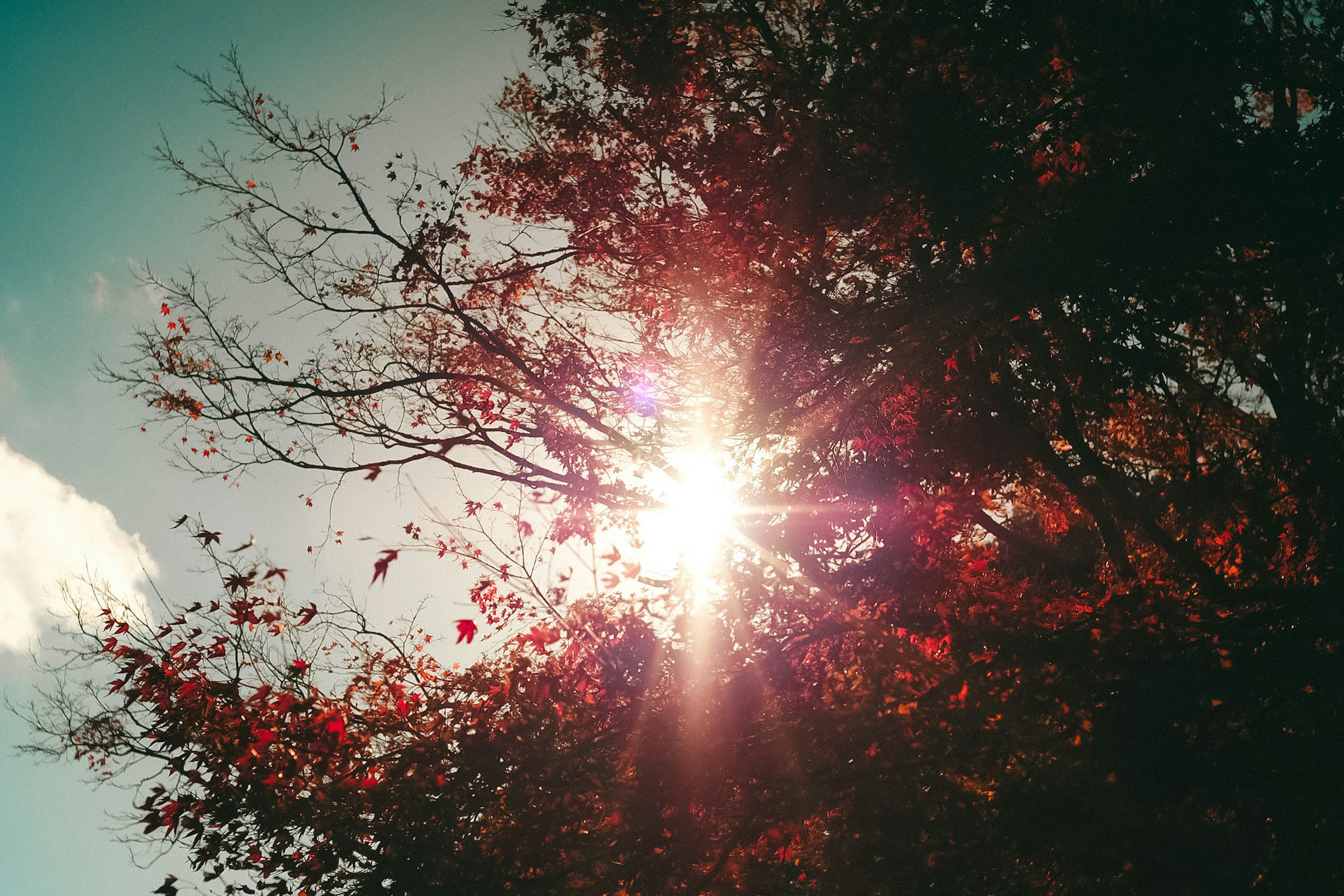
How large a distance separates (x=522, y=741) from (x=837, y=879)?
133 inches

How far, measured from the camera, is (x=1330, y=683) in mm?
4746

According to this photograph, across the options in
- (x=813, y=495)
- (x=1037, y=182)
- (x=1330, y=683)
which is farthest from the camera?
(x=813, y=495)

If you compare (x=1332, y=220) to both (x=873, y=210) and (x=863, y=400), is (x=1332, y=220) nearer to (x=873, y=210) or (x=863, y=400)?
(x=873, y=210)

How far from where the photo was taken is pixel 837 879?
19.1 feet

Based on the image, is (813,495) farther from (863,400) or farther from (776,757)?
(776,757)

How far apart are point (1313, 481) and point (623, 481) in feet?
29.3

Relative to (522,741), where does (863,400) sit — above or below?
above

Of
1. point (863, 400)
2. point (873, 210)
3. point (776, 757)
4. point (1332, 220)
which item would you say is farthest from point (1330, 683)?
point (873, 210)

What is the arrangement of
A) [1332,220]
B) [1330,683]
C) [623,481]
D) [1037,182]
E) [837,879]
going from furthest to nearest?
[623,481] < [1037,182] < [837,879] < [1332,220] < [1330,683]

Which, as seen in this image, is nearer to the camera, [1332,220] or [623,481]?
[1332,220]

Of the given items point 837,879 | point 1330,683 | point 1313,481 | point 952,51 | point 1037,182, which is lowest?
point 837,879

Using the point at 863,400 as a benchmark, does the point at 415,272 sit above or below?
above

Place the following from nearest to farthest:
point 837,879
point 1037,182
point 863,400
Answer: point 837,879 < point 1037,182 < point 863,400

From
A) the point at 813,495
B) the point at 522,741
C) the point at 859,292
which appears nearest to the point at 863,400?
the point at 859,292
